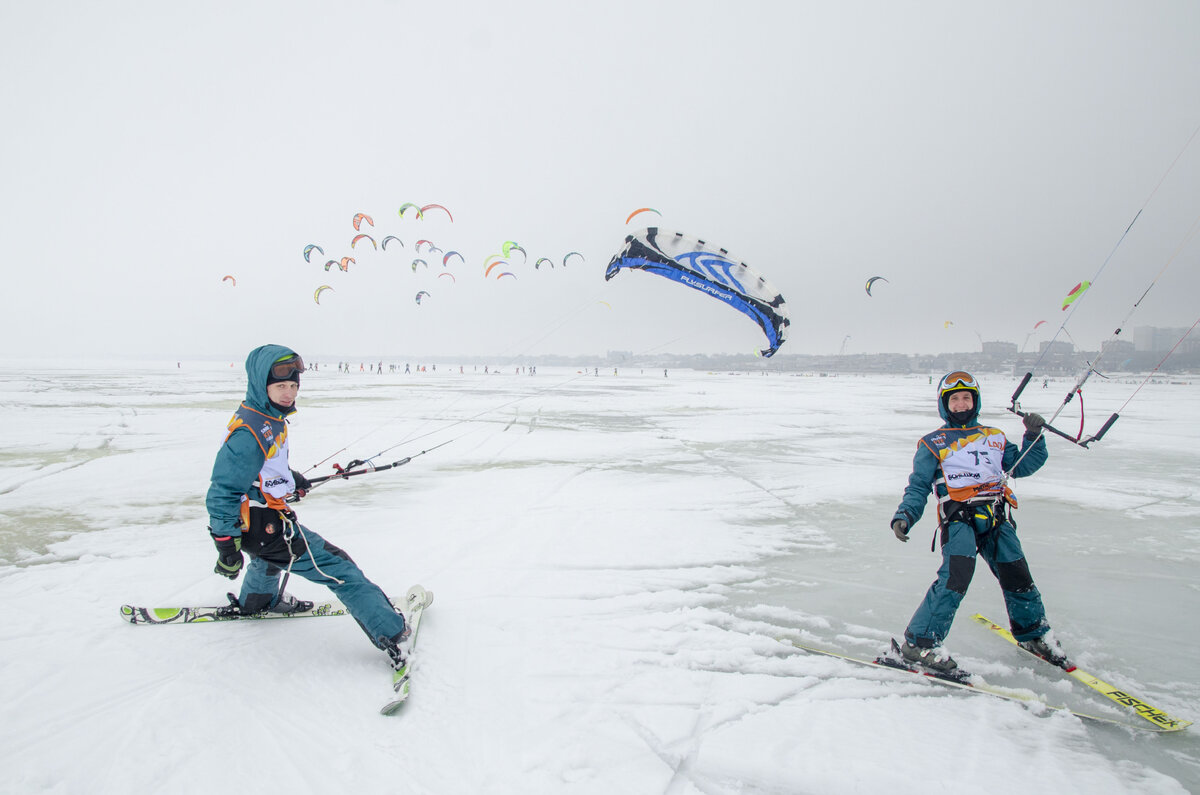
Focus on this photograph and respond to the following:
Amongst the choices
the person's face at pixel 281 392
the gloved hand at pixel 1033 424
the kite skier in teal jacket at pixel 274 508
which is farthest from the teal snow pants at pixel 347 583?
the gloved hand at pixel 1033 424

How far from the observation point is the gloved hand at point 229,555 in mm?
2824

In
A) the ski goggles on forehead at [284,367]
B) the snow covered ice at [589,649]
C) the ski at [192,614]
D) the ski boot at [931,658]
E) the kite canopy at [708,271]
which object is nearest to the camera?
the snow covered ice at [589,649]

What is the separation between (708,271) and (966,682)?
22.9 feet

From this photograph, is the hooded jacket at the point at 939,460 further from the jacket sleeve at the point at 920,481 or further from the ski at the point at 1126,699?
the ski at the point at 1126,699

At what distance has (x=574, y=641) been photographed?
3.56m

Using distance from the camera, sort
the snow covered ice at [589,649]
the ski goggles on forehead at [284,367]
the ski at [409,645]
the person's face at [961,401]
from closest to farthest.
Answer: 1. the snow covered ice at [589,649]
2. the ski at [409,645]
3. the ski goggles on forehead at [284,367]
4. the person's face at [961,401]

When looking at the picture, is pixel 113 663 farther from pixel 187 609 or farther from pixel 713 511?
pixel 713 511

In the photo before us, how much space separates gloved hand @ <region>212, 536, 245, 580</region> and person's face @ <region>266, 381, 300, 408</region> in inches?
30.0

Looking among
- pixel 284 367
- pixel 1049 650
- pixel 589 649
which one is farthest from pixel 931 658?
pixel 284 367

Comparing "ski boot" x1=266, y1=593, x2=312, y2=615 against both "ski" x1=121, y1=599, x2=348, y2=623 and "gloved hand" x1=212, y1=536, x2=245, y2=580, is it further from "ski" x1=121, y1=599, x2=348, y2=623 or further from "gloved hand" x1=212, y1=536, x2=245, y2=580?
"gloved hand" x1=212, y1=536, x2=245, y2=580

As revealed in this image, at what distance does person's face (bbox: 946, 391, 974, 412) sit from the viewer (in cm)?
342

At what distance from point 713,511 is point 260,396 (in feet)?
17.3

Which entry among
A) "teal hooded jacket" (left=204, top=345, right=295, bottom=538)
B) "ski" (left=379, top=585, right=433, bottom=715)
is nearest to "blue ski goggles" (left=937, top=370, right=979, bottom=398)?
"ski" (left=379, top=585, right=433, bottom=715)

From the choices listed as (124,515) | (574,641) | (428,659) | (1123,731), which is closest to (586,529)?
(574,641)
